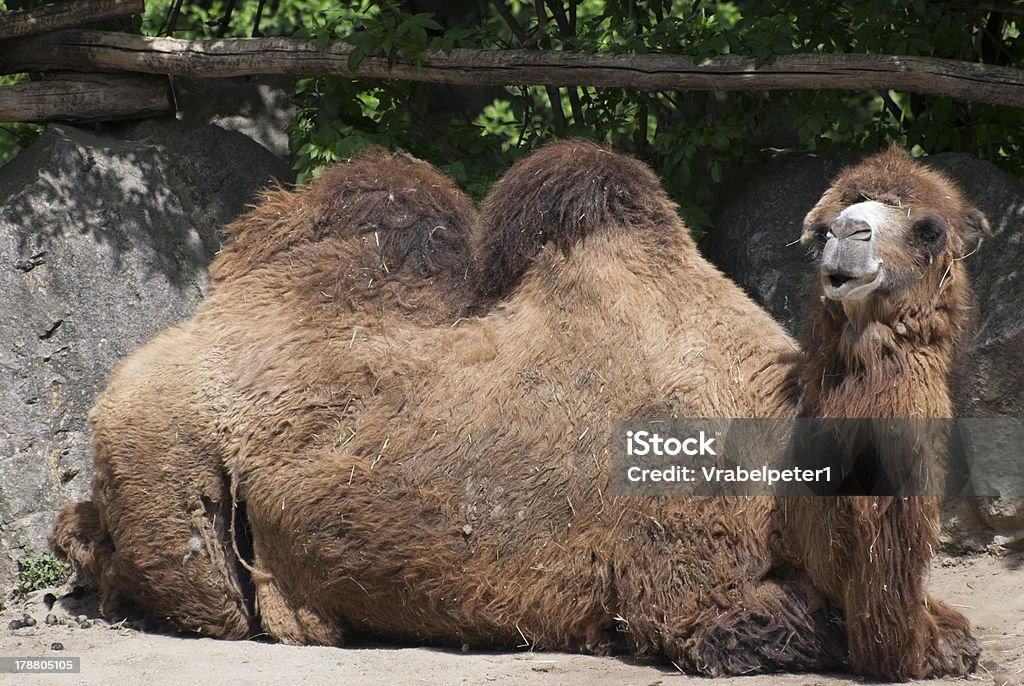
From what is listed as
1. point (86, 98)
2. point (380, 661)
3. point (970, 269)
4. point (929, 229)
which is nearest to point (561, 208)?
point (929, 229)

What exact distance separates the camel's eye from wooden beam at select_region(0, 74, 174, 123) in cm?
406

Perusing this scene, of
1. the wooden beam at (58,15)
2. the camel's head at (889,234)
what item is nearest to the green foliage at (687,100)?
the wooden beam at (58,15)

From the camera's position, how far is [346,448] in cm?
419

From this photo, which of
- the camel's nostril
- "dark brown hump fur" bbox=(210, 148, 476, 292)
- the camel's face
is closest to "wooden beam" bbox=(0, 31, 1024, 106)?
"dark brown hump fur" bbox=(210, 148, 476, 292)

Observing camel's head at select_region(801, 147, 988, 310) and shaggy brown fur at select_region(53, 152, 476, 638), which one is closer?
camel's head at select_region(801, 147, 988, 310)

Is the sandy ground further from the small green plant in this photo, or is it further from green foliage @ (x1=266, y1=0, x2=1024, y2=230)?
green foliage @ (x1=266, y1=0, x2=1024, y2=230)

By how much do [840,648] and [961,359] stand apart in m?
0.96

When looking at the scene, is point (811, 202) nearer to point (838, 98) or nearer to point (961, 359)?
point (838, 98)

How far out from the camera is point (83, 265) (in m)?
5.49

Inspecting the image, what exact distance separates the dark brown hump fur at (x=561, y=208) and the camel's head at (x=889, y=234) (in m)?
0.85

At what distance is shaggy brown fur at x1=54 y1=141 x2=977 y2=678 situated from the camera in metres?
3.78

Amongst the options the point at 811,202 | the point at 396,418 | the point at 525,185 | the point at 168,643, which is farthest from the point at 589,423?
the point at 811,202

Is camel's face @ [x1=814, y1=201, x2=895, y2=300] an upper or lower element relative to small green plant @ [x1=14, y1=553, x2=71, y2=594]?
upper

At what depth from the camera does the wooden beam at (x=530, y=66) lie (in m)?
5.22
